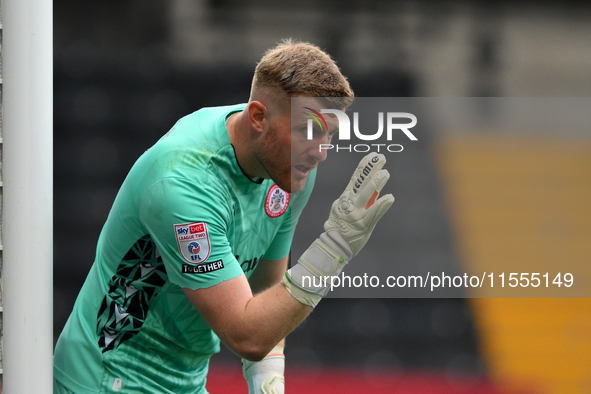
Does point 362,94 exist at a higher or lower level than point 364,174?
lower

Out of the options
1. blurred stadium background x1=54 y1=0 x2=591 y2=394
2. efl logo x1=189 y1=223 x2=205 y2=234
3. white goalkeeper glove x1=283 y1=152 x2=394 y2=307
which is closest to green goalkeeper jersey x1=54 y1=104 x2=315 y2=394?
efl logo x1=189 y1=223 x2=205 y2=234

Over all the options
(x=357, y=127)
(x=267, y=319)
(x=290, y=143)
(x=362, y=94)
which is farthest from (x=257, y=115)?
(x=362, y=94)

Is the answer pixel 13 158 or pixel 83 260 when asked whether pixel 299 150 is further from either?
pixel 83 260

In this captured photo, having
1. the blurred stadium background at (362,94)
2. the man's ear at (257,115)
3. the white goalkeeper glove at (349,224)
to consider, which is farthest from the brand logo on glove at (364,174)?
the blurred stadium background at (362,94)

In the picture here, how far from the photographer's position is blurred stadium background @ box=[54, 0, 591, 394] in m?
3.72

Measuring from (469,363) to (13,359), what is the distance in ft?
10.7

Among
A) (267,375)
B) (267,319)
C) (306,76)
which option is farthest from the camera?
(267,375)

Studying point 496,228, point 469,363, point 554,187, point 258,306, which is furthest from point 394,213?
point 469,363

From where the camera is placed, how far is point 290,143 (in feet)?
4.45

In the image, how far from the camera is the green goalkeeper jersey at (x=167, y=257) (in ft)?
4.03

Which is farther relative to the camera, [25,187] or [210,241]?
[210,241]

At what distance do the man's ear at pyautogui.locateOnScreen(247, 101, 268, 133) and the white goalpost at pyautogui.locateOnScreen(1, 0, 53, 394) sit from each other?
456 millimetres

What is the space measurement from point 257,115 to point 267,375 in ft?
2.68

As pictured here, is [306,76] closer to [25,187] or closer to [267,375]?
[25,187]
